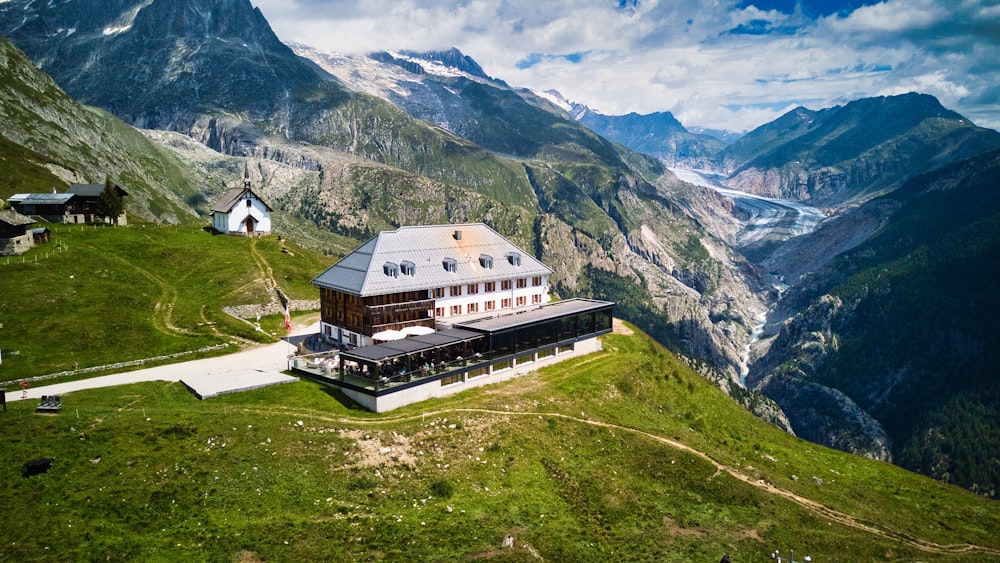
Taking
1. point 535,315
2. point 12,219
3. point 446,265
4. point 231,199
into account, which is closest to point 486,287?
point 446,265

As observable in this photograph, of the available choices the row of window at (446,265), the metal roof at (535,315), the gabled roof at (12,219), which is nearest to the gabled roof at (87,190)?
the gabled roof at (12,219)

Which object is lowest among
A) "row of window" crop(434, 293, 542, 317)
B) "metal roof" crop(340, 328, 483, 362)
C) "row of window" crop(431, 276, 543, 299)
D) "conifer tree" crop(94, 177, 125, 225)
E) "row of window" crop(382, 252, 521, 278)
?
"metal roof" crop(340, 328, 483, 362)

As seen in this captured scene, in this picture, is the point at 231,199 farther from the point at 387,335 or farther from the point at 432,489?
the point at 432,489

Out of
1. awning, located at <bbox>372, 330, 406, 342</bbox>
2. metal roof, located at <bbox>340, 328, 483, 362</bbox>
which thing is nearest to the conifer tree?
awning, located at <bbox>372, 330, 406, 342</bbox>

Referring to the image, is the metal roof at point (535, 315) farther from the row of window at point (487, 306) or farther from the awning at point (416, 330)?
the awning at point (416, 330)

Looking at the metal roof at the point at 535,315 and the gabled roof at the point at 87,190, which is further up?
the gabled roof at the point at 87,190

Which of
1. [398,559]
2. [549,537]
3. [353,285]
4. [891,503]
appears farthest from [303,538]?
[891,503]

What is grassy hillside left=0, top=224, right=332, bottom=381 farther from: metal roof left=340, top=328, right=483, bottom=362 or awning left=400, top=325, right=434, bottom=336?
metal roof left=340, top=328, right=483, bottom=362

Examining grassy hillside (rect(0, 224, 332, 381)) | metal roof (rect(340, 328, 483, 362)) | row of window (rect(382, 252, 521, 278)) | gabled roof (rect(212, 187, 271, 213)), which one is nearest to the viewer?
metal roof (rect(340, 328, 483, 362))
